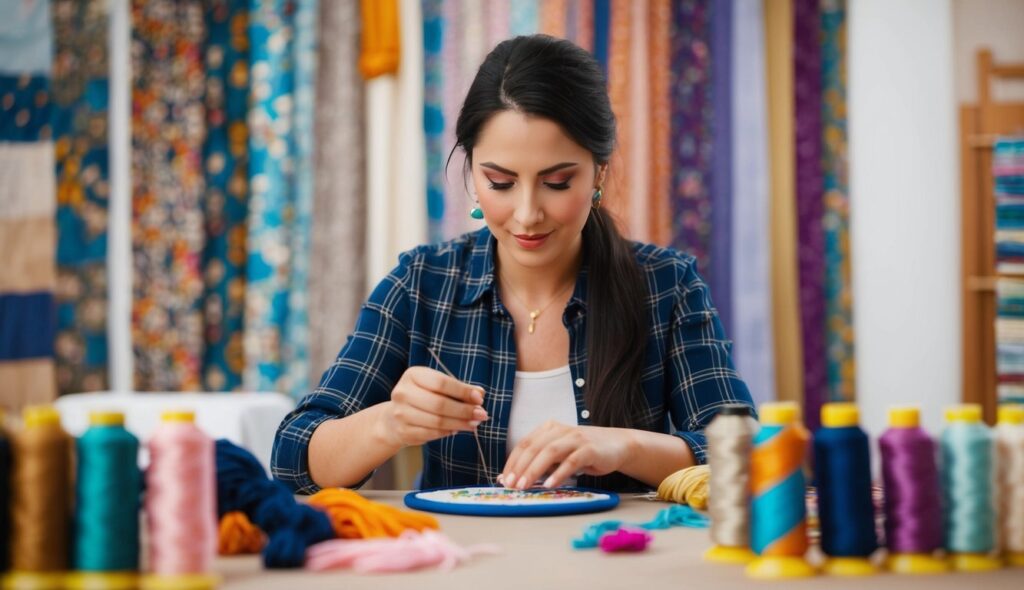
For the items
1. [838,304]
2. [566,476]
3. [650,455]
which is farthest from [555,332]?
[838,304]

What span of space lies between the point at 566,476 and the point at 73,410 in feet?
7.27

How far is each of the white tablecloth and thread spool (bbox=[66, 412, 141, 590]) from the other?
7.31ft

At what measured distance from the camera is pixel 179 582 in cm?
83

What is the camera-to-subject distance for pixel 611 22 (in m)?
3.60

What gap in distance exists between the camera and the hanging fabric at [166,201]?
3.48 meters

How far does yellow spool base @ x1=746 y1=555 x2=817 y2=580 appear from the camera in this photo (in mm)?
898

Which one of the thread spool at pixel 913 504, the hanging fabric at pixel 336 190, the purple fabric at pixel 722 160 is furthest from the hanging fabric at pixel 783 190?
the thread spool at pixel 913 504

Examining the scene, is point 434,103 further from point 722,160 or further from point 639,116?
point 722,160

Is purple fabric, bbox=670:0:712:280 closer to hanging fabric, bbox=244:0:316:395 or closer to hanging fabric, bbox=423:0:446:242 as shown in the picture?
hanging fabric, bbox=423:0:446:242

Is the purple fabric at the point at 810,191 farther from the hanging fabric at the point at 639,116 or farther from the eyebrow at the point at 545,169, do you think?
the eyebrow at the point at 545,169

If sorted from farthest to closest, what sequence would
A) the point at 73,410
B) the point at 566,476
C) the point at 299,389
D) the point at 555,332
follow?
1. the point at 299,389
2. the point at 73,410
3. the point at 555,332
4. the point at 566,476

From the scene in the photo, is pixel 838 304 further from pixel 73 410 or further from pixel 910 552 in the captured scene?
pixel 910 552

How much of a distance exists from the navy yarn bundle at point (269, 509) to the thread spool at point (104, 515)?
0.44ft

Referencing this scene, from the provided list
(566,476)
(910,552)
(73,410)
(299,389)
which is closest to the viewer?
(910,552)
